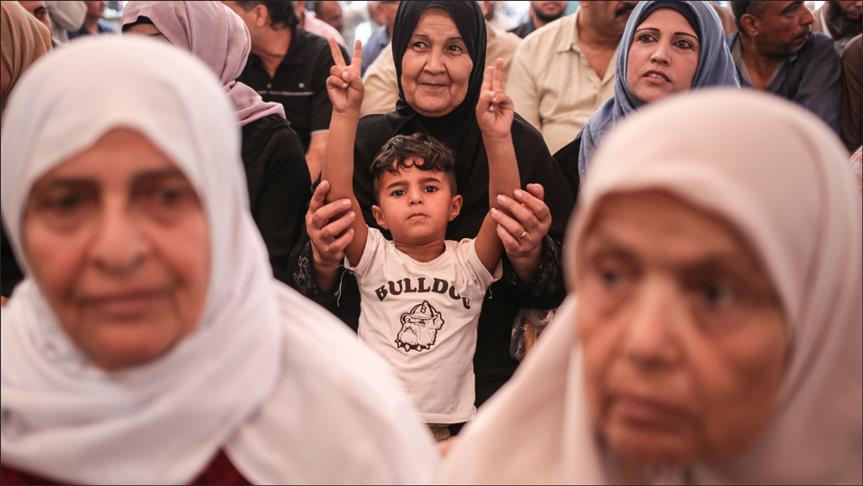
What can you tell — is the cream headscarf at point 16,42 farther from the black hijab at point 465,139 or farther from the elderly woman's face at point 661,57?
the elderly woman's face at point 661,57

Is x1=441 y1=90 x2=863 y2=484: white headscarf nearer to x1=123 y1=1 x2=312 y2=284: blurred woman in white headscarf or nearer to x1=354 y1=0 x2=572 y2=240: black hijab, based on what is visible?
x1=354 y1=0 x2=572 y2=240: black hijab

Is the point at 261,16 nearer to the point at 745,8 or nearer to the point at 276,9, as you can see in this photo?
→ the point at 276,9

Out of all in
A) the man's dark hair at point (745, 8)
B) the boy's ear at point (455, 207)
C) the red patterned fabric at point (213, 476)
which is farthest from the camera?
the man's dark hair at point (745, 8)

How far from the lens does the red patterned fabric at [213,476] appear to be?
1527 millimetres

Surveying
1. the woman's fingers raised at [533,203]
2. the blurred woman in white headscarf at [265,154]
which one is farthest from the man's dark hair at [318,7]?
→ the woman's fingers raised at [533,203]

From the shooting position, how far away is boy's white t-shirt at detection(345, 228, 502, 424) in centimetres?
268

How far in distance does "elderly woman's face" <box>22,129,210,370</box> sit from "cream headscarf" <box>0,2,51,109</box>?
5.72ft

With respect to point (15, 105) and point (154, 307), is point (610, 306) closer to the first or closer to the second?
→ point (154, 307)

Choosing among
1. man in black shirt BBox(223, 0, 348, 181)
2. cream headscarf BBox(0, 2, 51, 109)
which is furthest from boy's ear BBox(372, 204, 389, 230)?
man in black shirt BBox(223, 0, 348, 181)

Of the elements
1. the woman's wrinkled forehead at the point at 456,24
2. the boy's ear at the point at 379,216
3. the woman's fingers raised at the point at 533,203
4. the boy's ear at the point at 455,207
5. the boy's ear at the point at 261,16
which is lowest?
the boy's ear at the point at 261,16

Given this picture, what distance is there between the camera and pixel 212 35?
10.0 ft

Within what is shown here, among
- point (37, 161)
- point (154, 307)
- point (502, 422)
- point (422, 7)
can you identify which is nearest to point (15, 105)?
point (37, 161)

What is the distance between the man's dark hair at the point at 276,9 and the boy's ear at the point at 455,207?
2020mm

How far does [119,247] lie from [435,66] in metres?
2.01
